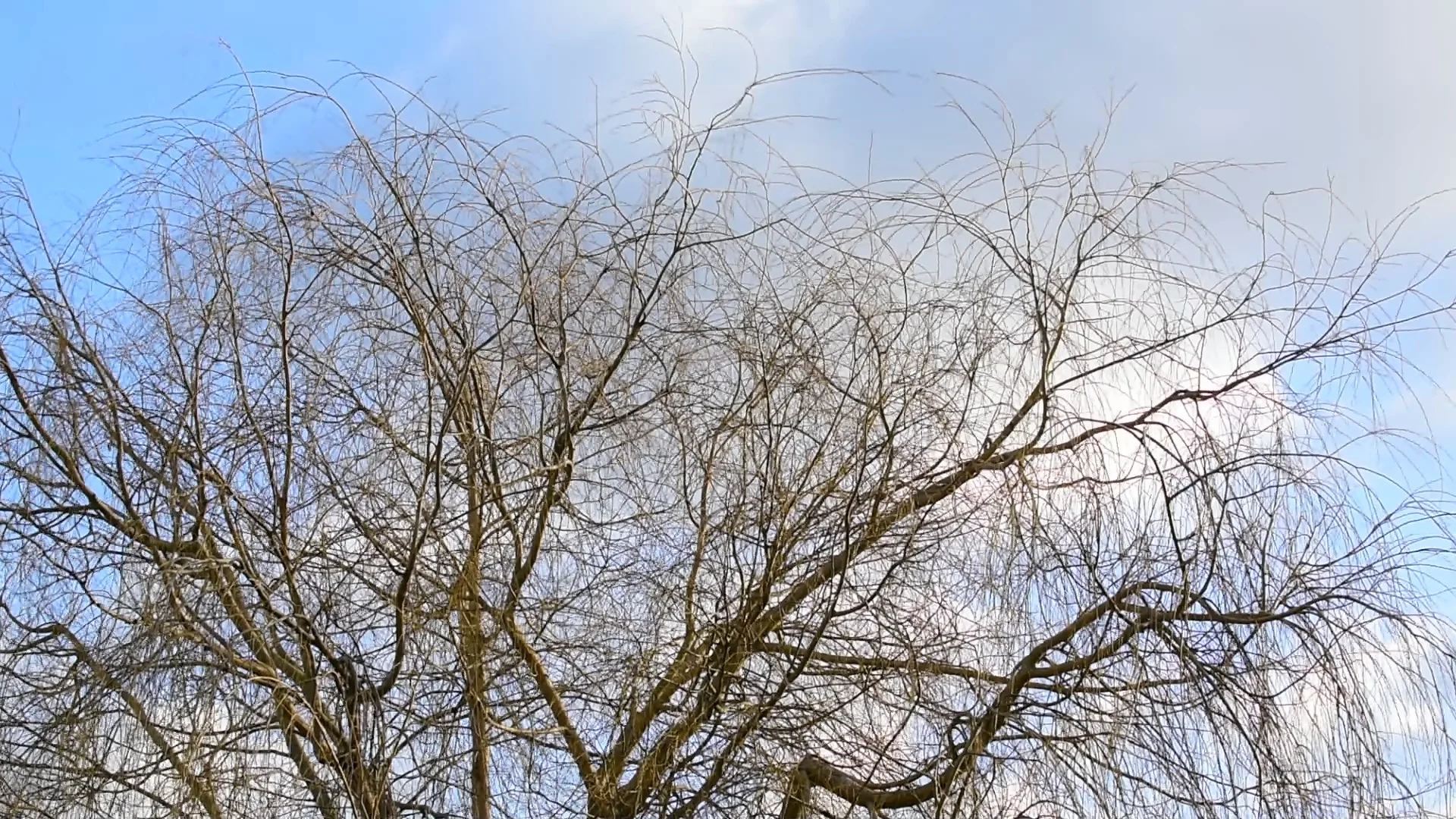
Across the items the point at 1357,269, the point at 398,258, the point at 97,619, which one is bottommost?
the point at 97,619

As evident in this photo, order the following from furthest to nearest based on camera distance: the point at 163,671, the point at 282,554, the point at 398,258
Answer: the point at 398,258 → the point at 282,554 → the point at 163,671

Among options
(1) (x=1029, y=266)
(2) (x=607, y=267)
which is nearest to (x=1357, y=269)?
(1) (x=1029, y=266)

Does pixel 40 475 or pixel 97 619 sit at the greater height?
pixel 40 475

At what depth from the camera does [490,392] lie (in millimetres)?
3135

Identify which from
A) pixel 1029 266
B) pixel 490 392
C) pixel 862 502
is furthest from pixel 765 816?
pixel 1029 266

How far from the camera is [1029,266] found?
10.0 ft

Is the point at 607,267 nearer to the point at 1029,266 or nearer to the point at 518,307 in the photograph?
the point at 518,307

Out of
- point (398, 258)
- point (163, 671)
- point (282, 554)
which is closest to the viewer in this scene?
point (163, 671)

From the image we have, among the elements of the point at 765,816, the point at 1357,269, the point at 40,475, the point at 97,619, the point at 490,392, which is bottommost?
the point at 765,816

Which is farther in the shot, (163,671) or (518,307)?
(518,307)

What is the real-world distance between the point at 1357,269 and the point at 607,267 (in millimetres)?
1603

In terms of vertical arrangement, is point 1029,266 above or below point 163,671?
above

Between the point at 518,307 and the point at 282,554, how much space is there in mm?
719

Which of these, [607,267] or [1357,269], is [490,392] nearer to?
[607,267]
